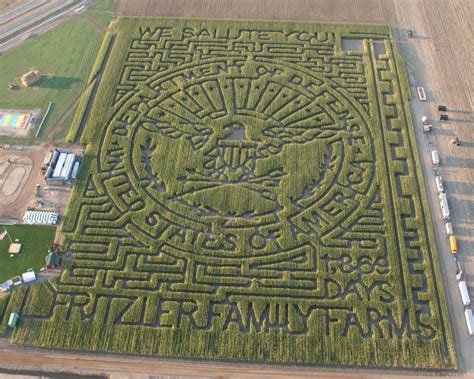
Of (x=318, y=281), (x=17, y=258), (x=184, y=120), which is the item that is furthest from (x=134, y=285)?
(x=184, y=120)

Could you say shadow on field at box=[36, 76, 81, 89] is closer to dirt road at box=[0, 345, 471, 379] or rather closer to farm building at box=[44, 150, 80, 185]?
farm building at box=[44, 150, 80, 185]

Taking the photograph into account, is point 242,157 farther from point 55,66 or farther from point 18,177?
point 55,66

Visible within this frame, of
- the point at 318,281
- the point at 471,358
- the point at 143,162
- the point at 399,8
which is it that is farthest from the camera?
the point at 399,8

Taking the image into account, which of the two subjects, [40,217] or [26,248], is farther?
[40,217]

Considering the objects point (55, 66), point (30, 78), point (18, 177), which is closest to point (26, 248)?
point (18, 177)

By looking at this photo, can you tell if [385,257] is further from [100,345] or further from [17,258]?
[17,258]

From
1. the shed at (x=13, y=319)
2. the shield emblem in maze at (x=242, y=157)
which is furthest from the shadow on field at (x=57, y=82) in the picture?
the shed at (x=13, y=319)
